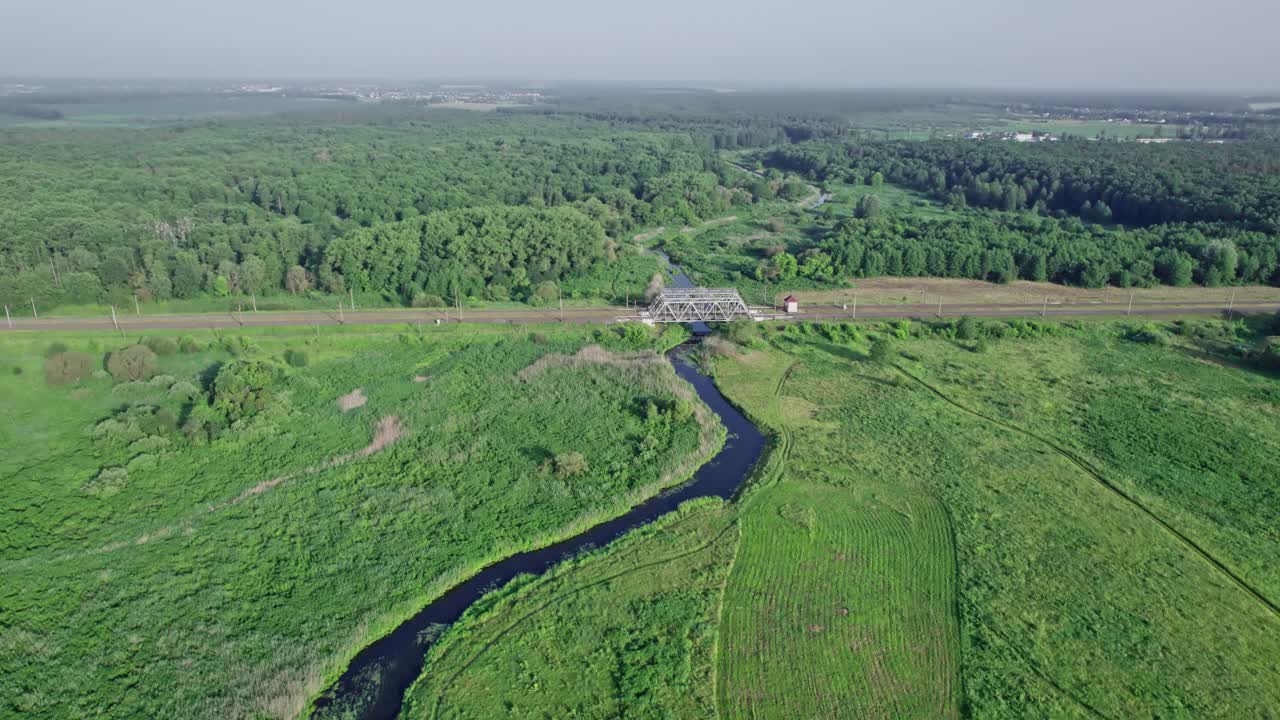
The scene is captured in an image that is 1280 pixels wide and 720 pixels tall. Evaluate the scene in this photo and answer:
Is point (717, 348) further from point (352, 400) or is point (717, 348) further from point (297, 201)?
point (297, 201)

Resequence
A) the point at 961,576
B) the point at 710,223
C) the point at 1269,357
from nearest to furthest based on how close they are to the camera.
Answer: the point at 961,576, the point at 1269,357, the point at 710,223

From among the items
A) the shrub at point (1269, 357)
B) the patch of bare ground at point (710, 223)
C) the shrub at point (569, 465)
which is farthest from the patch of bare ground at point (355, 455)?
the patch of bare ground at point (710, 223)

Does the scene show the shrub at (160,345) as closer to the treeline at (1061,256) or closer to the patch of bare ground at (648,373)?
the patch of bare ground at (648,373)

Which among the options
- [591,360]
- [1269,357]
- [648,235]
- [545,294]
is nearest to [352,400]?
[591,360]

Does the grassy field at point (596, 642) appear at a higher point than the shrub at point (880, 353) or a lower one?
lower

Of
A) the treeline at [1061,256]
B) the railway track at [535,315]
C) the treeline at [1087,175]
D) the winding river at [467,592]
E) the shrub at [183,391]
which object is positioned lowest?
the winding river at [467,592]

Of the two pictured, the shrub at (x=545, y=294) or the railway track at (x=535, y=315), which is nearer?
the railway track at (x=535, y=315)

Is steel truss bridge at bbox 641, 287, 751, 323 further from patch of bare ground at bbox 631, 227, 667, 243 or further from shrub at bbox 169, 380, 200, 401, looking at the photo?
patch of bare ground at bbox 631, 227, 667, 243
